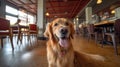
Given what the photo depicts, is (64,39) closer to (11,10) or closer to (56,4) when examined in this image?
(11,10)

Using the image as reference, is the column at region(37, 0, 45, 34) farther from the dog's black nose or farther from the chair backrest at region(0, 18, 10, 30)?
the dog's black nose

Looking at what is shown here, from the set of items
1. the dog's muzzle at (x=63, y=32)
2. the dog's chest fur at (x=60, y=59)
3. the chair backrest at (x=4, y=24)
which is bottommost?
the dog's chest fur at (x=60, y=59)

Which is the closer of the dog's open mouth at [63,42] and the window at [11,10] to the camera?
the dog's open mouth at [63,42]

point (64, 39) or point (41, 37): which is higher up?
point (64, 39)

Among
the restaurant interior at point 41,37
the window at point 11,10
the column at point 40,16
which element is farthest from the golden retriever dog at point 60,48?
the window at point 11,10

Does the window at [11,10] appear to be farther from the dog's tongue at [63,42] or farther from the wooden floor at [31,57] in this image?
the dog's tongue at [63,42]

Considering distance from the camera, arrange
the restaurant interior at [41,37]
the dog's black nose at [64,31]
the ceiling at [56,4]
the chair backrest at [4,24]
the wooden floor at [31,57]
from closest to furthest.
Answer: the dog's black nose at [64,31] < the wooden floor at [31,57] < the restaurant interior at [41,37] < the chair backrest at [4,24] < the ceiling at [56,4]

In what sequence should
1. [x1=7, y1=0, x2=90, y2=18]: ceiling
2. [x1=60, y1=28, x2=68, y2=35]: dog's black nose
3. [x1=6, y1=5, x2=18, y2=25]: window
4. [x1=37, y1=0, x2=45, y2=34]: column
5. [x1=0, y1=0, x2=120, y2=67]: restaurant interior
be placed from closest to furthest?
1. [x1=60, y1=28, x2=68, y2=35]: dog's black nose
2. [x1=0, y1=0, x2=120, y2=67]: restaurant interior
3. [x1=37, y1=0, x2=45, y2=34]: column
4. [x1=6, y1=5, x2=18, y2=25]: window
5. [x1=7, y1=0, x2=90, y2=18]: ceiling

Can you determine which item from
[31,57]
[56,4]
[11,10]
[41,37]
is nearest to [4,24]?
[31,57]

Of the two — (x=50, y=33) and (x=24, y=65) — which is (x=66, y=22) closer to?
(x=50, y=33)

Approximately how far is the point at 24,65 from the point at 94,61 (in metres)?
1.14

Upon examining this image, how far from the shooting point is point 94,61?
2129mm

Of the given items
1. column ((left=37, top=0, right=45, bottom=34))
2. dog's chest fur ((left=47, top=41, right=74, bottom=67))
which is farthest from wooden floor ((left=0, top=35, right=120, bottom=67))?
column ((left=37, top=0, right=45, bottom=34))

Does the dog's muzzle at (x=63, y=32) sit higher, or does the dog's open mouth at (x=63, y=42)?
the dog's muzzle at (x=63, y=32)
